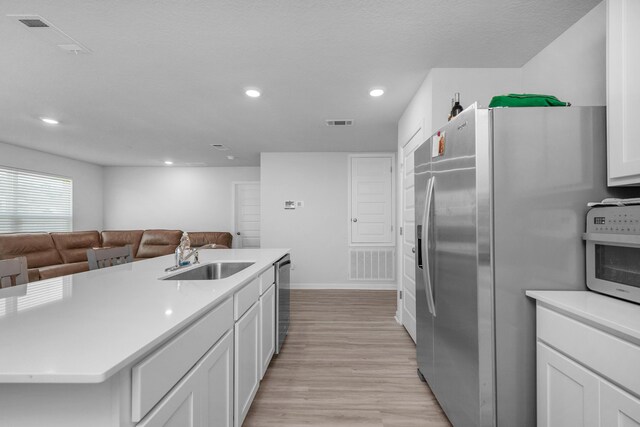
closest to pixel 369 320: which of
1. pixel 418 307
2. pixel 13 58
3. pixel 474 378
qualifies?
pixel 418 307

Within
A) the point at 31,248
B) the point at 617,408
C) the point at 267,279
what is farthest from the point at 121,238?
the point at 617,408

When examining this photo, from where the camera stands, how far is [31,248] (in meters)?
4.44

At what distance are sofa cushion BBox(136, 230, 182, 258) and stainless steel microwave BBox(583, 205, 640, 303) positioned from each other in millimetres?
6087

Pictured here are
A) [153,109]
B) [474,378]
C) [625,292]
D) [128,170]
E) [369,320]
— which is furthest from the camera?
[128,170]

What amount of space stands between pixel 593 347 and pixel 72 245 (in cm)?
658

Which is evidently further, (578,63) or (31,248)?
(31,248)

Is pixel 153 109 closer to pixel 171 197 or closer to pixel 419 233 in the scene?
pixel 419 233

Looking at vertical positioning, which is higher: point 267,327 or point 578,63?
point 578,63

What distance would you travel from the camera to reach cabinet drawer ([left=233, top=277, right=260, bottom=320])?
1.50 m

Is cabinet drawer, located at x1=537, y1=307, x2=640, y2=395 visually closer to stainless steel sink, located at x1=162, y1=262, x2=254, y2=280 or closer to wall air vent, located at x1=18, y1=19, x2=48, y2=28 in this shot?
stainless steel sink, located at x1=162, y1=262, x2=254, y2=280

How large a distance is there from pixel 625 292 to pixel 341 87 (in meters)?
2.36

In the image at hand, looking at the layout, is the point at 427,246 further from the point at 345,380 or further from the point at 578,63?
the point at 578,63

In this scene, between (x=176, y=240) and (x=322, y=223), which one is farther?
(x=176, y=240)

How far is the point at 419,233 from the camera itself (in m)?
2.08
